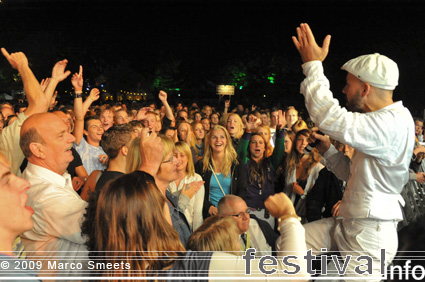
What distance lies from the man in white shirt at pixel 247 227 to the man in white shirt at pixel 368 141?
2.52ft

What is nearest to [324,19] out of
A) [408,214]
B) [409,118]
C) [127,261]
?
[408,214]

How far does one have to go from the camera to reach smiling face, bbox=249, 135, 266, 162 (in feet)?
18.8

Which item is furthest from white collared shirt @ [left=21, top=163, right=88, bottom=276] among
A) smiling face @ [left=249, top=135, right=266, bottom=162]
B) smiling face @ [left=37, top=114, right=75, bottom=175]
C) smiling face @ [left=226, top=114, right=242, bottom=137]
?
smiling face @ [left=226, top=114, right=242, bottom=137]

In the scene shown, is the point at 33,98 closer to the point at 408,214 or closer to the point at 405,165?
the point at 405,165

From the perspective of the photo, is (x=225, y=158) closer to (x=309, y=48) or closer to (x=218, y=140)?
(x=218, y=140)

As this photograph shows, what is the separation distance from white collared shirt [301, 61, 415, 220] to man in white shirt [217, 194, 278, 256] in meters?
0.85

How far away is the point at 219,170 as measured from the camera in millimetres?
5273

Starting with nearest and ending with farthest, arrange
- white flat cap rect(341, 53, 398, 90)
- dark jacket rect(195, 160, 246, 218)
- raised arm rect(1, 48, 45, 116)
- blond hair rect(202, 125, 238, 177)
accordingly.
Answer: white flat cap rect(341, 53, 398, 90) → raised arm rect(1, 48, 45, 116) → dark jacket rect(195, 160, 246, 218) → blond hair rect(202, 125, 238, 177)

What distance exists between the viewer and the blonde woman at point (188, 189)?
396 cm

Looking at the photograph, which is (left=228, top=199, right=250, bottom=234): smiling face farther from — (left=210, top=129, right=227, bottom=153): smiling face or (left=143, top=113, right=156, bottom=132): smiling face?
(left=143, top=113, right=156, bottom=132): smiling face

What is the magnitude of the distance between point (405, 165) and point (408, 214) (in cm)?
247

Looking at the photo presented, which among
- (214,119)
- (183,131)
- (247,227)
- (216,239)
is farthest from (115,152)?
(214,119)

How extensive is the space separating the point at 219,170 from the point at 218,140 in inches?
16.3

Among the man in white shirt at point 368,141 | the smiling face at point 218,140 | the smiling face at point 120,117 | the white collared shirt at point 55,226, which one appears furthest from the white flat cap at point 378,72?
the smiling face at point 120,117
